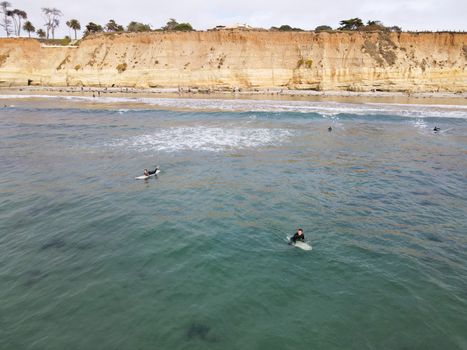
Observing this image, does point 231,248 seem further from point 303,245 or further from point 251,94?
point 251,94

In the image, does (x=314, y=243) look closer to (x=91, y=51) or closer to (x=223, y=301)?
(x=223, y=301)

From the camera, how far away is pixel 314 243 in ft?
37.3

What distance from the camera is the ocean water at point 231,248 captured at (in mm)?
7629

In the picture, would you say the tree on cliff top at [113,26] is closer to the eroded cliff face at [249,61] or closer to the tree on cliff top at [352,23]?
the eroded cliff face at [249,61]

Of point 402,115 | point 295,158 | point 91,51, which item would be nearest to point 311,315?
point 295,158

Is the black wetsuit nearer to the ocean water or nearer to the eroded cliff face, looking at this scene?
the ocean water

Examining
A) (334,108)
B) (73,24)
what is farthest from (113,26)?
(334,108)

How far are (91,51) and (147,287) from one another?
80707 mm

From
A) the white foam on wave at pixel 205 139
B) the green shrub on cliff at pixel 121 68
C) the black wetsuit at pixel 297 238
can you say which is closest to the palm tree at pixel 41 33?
the green shrub on cliff at pixel 121 68

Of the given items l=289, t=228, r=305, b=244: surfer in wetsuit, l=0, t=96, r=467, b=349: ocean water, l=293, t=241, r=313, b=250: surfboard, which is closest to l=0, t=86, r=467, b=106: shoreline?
l=0, t=96, r=467, b=349: ocean water

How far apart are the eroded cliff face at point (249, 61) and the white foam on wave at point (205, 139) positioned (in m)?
37.5

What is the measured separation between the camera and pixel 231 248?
36.5ft

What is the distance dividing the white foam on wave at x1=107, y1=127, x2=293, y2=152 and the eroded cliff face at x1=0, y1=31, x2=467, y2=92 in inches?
1475

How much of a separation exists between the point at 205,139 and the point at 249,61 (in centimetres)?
4480
